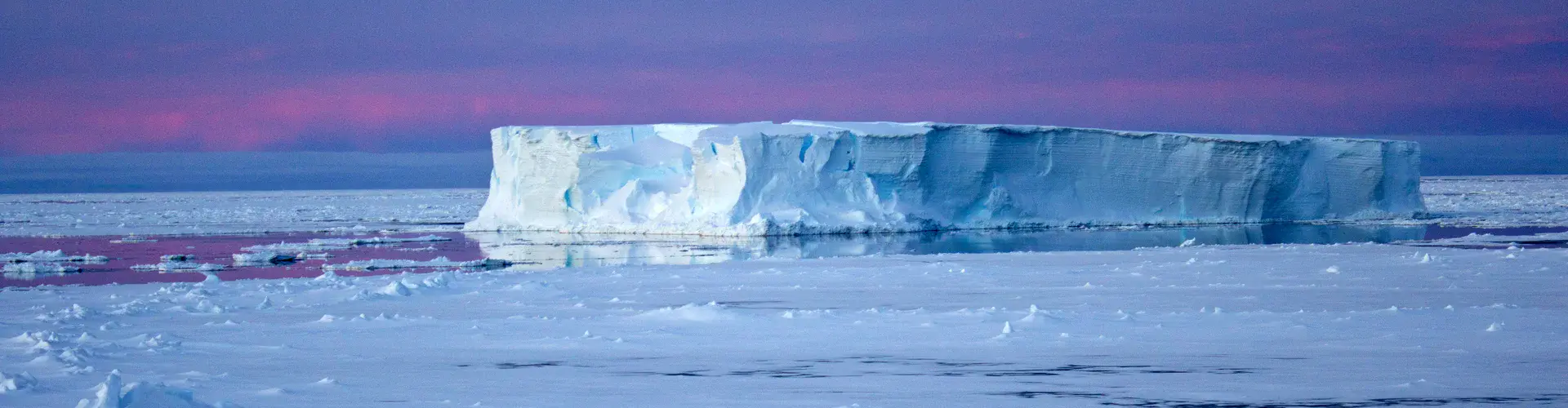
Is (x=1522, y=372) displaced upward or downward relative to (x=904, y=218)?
downward

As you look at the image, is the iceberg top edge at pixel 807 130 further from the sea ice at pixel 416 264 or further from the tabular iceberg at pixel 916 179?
the sea ice at pixel 416 264

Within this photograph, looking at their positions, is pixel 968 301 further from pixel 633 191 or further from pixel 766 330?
pixel 633 191

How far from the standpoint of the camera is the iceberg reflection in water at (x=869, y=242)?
1398 centimetres

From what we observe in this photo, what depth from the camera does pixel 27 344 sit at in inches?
226

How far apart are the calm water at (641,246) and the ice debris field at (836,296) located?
5.1 inches

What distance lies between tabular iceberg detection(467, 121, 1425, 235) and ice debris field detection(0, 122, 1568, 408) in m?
0.05

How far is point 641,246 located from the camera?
1619cm

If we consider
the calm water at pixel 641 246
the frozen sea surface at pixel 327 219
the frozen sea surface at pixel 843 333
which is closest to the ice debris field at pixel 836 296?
the frozen sea surface at pixel 843 333

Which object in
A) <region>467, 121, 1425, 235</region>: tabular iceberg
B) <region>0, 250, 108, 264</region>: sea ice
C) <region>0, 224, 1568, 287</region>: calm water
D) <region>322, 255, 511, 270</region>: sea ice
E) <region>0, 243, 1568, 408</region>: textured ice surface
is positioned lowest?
<region>0, 243, 1568, 408</region>: textured ice surface

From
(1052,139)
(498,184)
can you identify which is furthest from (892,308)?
(498,184)

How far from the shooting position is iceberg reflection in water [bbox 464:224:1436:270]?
14.0 m

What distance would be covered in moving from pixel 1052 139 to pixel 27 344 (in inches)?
630

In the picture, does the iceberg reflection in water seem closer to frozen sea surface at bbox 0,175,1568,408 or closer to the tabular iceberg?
the tabular iceberg

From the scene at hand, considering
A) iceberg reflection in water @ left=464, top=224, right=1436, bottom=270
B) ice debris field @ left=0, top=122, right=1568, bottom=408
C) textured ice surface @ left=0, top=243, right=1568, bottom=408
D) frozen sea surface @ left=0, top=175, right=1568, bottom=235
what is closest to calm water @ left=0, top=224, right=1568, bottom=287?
iceberg reflection in water @ left=464, top=224, right=1436, bottom=270
